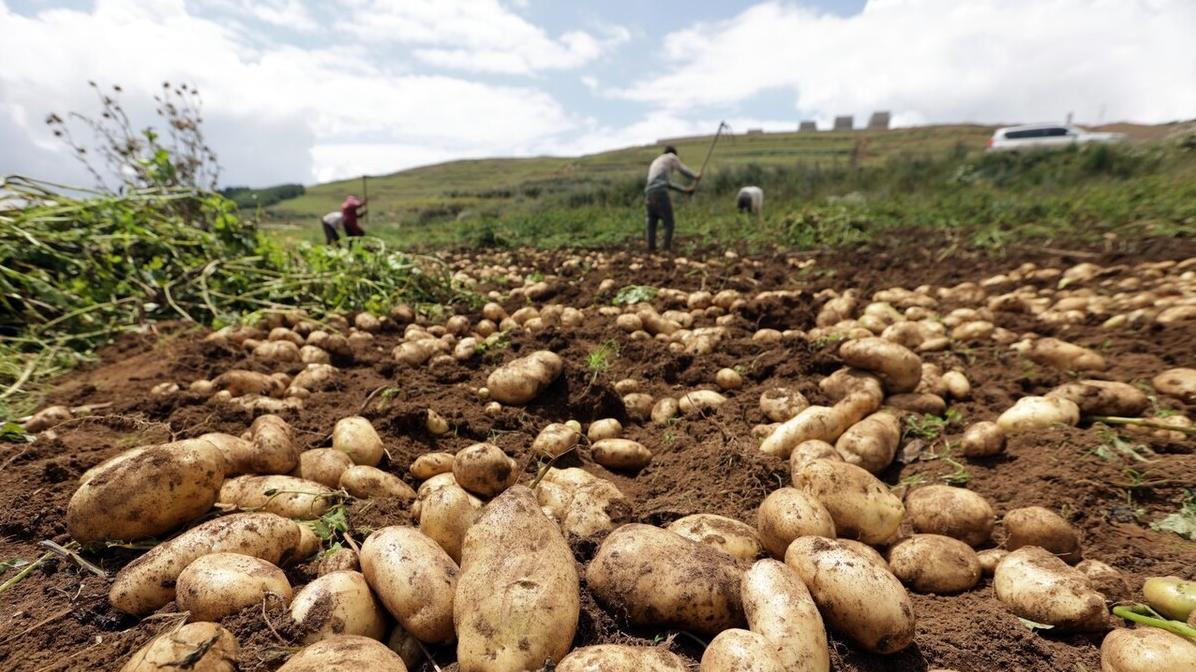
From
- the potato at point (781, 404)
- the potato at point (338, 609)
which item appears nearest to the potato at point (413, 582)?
the potato at point (338, 609)

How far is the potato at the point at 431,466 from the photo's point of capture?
2643mm

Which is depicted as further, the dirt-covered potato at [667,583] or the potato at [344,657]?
the dirt-covered potato at [667,583]

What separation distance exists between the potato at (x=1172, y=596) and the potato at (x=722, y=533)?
1.20 m

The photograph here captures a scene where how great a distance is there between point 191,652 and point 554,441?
1.71 metres

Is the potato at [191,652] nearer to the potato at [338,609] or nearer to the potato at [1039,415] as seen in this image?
the potato at [338,609]

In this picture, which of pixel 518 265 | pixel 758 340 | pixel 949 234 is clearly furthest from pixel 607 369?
pixel 949 234

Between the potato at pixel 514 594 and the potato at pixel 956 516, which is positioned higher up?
the potato at pixel 514 594

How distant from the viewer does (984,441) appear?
8.61ft

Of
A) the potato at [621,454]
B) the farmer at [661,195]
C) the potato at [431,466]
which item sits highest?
the farmer at [661,195]

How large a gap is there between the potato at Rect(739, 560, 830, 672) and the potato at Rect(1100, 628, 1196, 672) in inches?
31.5

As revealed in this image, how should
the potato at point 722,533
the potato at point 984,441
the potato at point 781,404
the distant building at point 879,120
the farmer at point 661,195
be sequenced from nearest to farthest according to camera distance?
the potato at point 722,533
the potato at point 984,441
the potato at point 781,404
the farmer at point 661,195
the distant building at point 879,120

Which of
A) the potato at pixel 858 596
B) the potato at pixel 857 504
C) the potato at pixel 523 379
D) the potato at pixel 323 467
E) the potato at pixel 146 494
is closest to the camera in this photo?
the potato at pixel 858 596

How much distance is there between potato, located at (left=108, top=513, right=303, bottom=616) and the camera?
1.63m

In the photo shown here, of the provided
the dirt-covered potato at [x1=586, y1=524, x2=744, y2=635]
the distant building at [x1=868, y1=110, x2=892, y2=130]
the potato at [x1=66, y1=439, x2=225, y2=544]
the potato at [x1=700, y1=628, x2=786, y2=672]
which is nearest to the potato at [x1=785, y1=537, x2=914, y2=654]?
the dirt-covered potato at [x1=586, y1=524, x2=744, y2=635]
